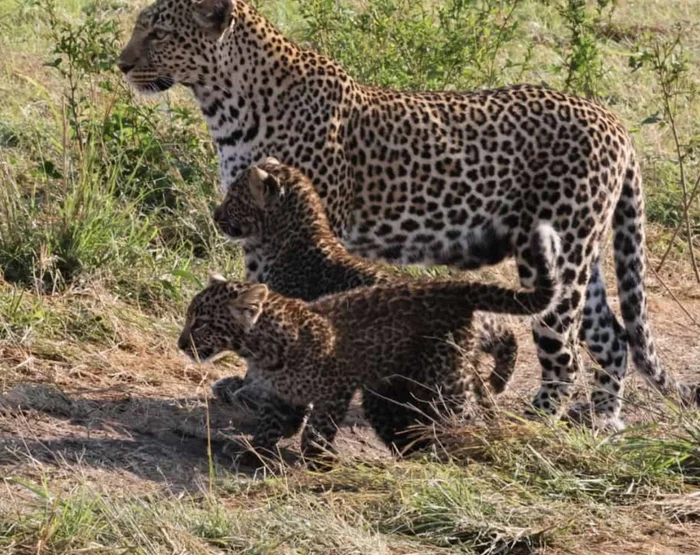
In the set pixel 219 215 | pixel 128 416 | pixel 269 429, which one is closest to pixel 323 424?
pixel 269 429

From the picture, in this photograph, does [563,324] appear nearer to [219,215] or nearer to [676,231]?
[219,215]

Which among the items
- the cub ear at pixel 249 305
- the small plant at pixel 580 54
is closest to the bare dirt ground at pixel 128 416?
the cub ear at pixel 249 305

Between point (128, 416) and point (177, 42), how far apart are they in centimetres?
204

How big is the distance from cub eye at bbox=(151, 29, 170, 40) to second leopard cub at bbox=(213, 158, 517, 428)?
3.08 ft

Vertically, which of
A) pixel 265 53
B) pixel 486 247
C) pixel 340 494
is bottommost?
pixel 340 494

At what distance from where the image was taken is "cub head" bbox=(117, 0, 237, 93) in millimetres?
8555

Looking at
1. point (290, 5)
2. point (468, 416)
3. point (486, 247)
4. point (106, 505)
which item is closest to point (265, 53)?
point (486, 247)

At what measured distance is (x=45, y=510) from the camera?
6117 mm

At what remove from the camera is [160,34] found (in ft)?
28.4

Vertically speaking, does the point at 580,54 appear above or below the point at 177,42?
above

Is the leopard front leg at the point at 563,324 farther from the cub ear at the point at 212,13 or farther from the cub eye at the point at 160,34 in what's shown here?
the cub eye at the point at 160,34

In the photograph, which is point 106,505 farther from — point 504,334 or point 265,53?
point 265,53

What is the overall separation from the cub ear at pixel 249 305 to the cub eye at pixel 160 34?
6.33 ft

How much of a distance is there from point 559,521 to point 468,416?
118 centimetres
